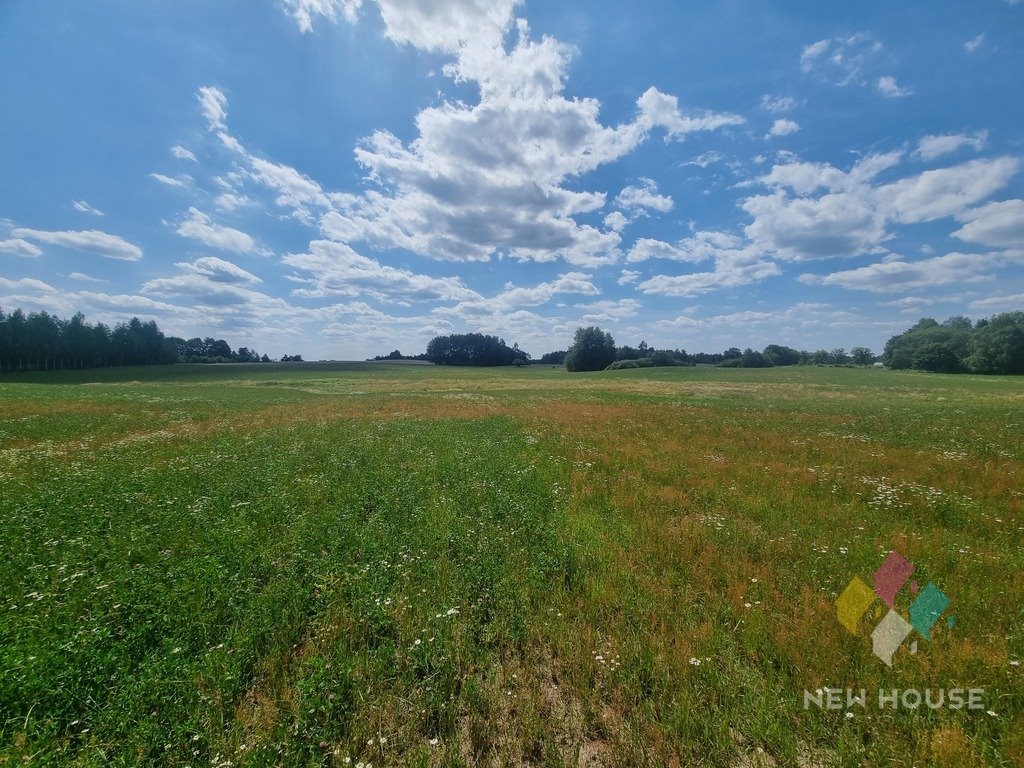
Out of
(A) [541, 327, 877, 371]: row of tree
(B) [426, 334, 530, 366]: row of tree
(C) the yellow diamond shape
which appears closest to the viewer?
(C) the yellow diamond shape

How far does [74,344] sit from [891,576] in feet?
521

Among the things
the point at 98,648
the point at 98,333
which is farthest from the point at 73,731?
the point at 98,333

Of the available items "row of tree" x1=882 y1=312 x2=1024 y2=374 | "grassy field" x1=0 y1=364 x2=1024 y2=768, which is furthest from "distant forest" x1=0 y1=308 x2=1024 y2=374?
"grassy field" x1=0 y1=364 x2=1024 y2=768

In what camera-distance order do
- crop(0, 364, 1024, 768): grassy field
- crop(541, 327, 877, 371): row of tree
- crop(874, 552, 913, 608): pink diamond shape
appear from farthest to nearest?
crop(541, 327, 877, 371): row of tree < crop(874, 552, 913, 608): pink diamond shape < crop(0, 364, 1024, 768): grassy field

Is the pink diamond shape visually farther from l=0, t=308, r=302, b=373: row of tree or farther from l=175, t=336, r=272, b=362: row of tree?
l=175, t=336, r=272, b=362: row of tree

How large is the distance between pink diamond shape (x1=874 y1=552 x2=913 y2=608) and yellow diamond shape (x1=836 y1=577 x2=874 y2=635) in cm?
21

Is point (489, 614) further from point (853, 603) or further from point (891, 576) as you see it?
point (891, 576)

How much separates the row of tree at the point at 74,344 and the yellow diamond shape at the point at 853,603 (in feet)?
480

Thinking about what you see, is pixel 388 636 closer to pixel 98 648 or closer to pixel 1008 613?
pixel 98 648

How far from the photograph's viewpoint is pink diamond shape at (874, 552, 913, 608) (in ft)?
19.1

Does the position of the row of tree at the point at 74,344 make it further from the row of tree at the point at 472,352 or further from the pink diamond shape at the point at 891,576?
the pink diamond shape at the point at 891,576

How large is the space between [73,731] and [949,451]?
23.5 m

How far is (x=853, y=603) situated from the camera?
5.50m

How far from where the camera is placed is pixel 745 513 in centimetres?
911
